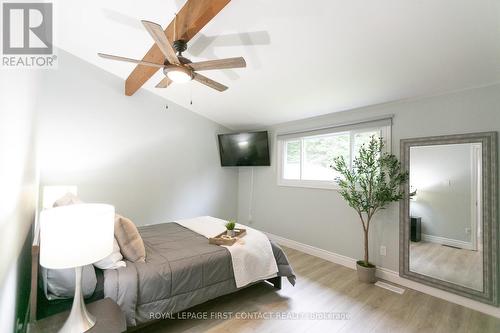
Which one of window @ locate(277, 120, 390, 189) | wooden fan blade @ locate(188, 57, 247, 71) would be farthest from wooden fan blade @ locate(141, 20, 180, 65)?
window @ locate(277, 120, 390, 189)

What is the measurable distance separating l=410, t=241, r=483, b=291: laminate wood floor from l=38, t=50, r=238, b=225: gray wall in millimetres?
3378

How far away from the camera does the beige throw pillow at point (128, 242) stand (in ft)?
6.09

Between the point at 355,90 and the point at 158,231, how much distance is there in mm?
2977

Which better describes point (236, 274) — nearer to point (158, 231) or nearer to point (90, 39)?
point (158, 231)

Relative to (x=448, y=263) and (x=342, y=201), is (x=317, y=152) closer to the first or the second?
(x=342, y=201)

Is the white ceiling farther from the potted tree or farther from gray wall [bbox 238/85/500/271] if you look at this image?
the potted tree

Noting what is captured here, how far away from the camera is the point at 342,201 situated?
333 cm

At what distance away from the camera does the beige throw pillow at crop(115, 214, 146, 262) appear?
73.1 inches

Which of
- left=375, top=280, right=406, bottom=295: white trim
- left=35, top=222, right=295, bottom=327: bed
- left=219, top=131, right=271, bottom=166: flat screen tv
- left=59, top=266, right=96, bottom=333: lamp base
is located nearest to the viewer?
left=59, top=266, right=96, bottom=333: lamp base

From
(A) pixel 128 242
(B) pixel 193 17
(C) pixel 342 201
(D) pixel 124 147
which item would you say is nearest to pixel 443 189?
(C) pixel 342 201

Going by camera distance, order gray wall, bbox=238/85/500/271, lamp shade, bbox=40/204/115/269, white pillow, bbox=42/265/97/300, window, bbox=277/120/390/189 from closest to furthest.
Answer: lamp shade, bbox=40/204/115/269
white pillow, bbox=42/265/97/300
gray wall, bbox=238/85/500/271
window, bbox=277/120/390/189

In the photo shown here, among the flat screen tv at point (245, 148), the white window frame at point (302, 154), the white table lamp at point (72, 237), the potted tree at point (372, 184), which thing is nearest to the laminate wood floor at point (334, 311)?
the potted tree at point (372, 184)

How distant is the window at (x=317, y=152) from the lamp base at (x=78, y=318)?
312 centimetres

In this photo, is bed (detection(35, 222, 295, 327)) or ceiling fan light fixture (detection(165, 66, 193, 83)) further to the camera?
ceiling fan light fixture (detection(165, 66, 193, 83))
